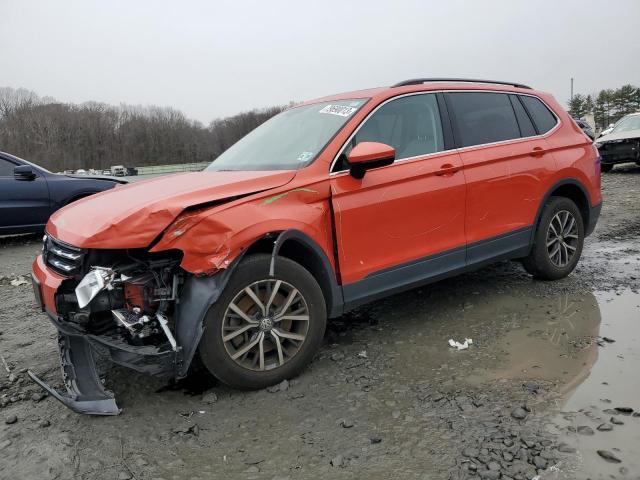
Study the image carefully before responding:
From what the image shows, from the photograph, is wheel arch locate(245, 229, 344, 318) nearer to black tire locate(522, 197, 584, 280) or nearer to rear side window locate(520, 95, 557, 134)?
black tire locate(522, 197, 584, 280)

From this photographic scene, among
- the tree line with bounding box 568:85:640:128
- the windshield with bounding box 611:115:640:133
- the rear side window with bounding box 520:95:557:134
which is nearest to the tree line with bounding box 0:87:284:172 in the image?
the tree line with bounding box 568:85:640:128

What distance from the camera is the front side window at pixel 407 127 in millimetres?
3596

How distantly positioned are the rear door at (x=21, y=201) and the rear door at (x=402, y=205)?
659 cm

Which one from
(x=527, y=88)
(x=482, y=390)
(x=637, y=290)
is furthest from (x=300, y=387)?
(x=527, y=88)

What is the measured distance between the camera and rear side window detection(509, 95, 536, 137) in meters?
4.48

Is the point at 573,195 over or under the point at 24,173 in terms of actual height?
under

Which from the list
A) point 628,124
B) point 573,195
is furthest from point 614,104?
point 573,195

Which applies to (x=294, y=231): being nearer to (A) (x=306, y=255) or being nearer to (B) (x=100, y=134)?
(A) (x=306, y=255)

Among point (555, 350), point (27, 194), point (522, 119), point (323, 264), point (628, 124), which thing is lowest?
point (555, 350)

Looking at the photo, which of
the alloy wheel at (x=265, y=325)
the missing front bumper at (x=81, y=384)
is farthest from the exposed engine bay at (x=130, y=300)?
the alloy wheel at (x=265, y=325)

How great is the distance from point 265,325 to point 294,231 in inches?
23.1

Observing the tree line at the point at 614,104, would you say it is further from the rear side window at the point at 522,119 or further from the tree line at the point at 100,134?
the rear side window at the point at 522,119

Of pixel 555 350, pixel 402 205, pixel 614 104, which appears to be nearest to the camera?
pixel 555 350

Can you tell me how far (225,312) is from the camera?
2.81 m
